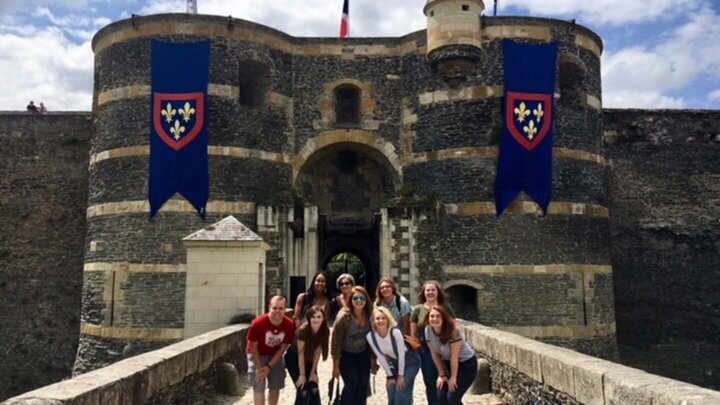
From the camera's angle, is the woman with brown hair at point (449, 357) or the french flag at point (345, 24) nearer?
the woman with brown hair at point (449, 357)

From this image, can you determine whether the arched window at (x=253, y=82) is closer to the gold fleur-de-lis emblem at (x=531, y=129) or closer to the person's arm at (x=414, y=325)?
the gold fleur-de-lis emblem at (x=531, y=129)

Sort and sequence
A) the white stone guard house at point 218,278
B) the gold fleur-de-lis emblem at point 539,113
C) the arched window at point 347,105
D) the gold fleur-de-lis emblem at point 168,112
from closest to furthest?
the white stone guard house at point 218,278
the gold fleur-de-lis emblem at point 168,112
the gold fleur-de-lis emblem at point 539,113
the arched window at point 347,105

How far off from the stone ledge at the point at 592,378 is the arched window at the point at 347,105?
483 inches

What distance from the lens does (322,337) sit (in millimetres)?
5898

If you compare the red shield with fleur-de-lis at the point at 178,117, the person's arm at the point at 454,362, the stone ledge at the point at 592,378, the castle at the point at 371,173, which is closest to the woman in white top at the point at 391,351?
the person's arm at the point at 454,362

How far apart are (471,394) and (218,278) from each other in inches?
178

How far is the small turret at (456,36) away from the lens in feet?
56.9

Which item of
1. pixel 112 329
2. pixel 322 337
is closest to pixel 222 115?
pixel 112 329

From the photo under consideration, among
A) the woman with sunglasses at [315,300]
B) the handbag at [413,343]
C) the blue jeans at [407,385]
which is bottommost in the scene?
the blue jeans at [407,385]

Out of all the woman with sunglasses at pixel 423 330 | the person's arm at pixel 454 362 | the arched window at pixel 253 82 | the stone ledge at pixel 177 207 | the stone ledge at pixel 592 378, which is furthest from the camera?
the arched window at pixel 253 82

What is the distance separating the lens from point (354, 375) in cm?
577

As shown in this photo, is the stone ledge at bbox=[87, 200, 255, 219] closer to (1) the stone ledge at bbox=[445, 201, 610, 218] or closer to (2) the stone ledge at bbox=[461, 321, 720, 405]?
(1) the stone ledge at bbox=[445, 201, 610, 218]

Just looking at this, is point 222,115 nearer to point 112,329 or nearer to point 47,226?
point 112,329

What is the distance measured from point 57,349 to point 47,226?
4036 mm
